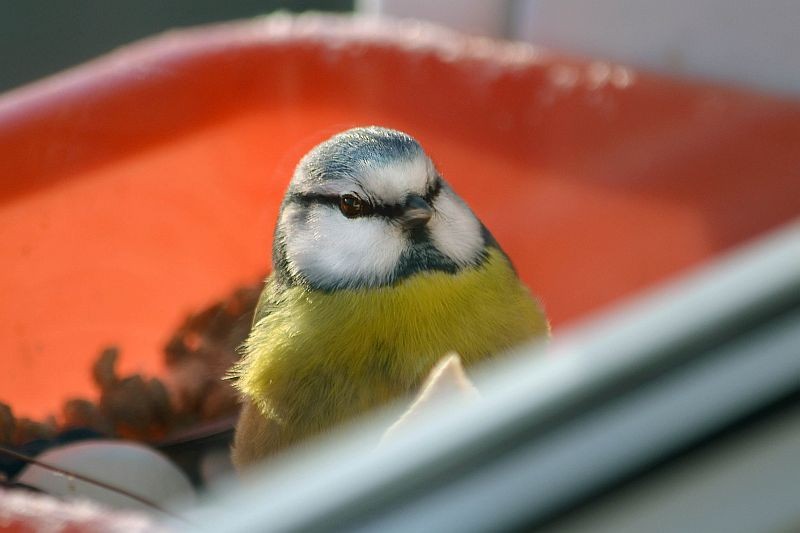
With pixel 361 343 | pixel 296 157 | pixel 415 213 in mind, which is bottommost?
pixel 361 343

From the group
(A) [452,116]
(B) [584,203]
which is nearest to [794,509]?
(B) [584,203]

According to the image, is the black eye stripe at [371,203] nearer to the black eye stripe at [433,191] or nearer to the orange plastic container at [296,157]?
the black eye stripe at [433,191]

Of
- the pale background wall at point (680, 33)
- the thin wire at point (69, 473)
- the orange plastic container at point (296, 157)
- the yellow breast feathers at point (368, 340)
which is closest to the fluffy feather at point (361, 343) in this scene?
the yellow breast feathers at point (368, 340)

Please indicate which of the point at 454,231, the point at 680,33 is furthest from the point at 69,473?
the point at 680,33

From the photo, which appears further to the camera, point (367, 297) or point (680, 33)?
point (680, 33)

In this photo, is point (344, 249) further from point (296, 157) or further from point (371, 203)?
point (296, 157)

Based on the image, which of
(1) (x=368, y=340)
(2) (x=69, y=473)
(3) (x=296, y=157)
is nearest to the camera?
(1) (x=368, y=340)

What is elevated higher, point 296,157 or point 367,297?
point 296,157

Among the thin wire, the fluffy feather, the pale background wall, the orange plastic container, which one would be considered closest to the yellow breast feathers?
the fluffy feather

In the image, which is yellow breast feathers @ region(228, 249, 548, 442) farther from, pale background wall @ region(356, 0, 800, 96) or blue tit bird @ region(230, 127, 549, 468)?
pale background wall @ region(356, 0, 800, 96)
